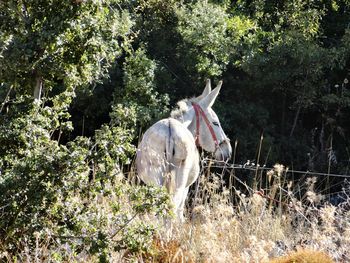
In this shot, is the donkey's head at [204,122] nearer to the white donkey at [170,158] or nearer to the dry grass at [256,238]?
the white donkey at [170,158]

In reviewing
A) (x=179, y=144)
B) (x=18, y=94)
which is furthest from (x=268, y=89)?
(x=18, y=94)

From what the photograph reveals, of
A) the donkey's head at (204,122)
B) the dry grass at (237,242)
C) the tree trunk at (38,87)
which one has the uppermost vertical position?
the tree trunk at (38,87)

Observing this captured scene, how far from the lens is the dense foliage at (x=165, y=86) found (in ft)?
18.1

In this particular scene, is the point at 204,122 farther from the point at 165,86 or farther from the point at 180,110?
the point at 165,86

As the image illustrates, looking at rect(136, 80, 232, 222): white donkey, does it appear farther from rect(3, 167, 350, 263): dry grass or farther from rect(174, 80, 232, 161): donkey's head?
rect(3, 167, 350, 263): dry grass

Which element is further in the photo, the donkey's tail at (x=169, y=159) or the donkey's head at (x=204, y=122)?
the donkey's head at (x=204, y=122)

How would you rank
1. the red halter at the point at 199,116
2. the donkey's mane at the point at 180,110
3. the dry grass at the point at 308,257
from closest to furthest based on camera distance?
the dry grass at the point at 308,257
the donkey's mane at the point at 180,110
the red halter at the point at 199,116

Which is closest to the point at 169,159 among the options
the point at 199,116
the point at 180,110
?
the point at 180,110

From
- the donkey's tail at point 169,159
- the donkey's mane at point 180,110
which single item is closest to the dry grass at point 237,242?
the donkey's tail at point 169,159

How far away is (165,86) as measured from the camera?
1331 centimetres

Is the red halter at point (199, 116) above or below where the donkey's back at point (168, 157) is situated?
above

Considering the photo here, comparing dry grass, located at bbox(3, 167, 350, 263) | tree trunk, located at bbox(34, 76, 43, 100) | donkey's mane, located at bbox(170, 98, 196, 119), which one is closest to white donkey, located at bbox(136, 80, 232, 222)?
donkey's mane, located at bbox(170, 98, 196, 119)

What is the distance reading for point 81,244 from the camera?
→ 5.43 metres

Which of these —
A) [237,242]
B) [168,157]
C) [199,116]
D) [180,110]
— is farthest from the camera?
[199,116]
